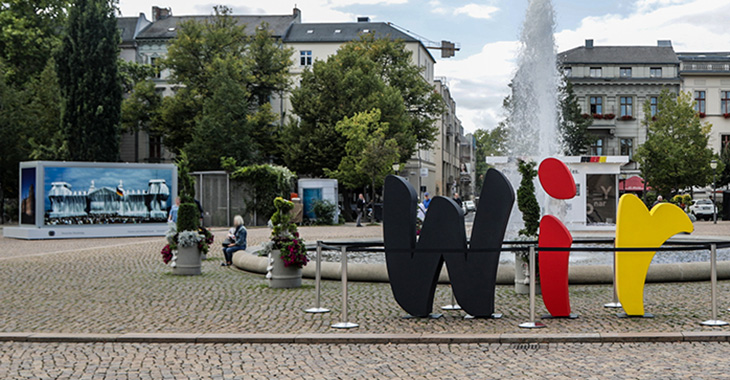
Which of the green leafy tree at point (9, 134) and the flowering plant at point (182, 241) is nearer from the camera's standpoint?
the flowering plant at point (182, 241)

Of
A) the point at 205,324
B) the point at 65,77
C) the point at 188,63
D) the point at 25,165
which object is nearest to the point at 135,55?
the point at 188,63

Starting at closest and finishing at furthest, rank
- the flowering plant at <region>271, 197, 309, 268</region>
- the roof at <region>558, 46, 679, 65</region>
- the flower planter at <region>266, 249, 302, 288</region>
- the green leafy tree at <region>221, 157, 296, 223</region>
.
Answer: the flowering plant at <region>271, 197, 309, 268</region>, the flower planter at <region>266, 249, 302, 288</region>, the green leafy tree at <region>221, 157, 296, 223</region>, the roof at <region>558, 46, 679, 65</region>

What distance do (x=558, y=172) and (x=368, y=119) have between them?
122 ft

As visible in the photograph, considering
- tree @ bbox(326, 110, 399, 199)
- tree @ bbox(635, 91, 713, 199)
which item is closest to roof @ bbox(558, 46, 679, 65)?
tree @ bbox(635, 91, 713, 199)

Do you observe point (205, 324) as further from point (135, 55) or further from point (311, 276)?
point (135, 55)

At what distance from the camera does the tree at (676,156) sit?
55031 mm

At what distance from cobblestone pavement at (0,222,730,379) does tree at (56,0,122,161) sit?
3525cm

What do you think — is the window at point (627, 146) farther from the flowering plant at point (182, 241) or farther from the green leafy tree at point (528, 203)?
the green leafy tree at point (528, 203)

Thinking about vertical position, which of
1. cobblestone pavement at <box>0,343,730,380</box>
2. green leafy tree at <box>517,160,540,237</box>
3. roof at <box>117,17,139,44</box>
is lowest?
cobblestone pavement at <box>0,343,730,380</box>

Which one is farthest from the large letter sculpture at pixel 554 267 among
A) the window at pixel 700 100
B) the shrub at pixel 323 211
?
the window at pixel 700 100

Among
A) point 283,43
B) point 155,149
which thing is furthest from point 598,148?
point 155,149

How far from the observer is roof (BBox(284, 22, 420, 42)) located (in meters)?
72.8

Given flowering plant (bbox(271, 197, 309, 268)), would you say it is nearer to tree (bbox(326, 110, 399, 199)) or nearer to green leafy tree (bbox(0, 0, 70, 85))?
tree (bbox(326, 110, 399, 199))

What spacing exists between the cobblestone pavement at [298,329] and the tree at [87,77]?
35248mm
